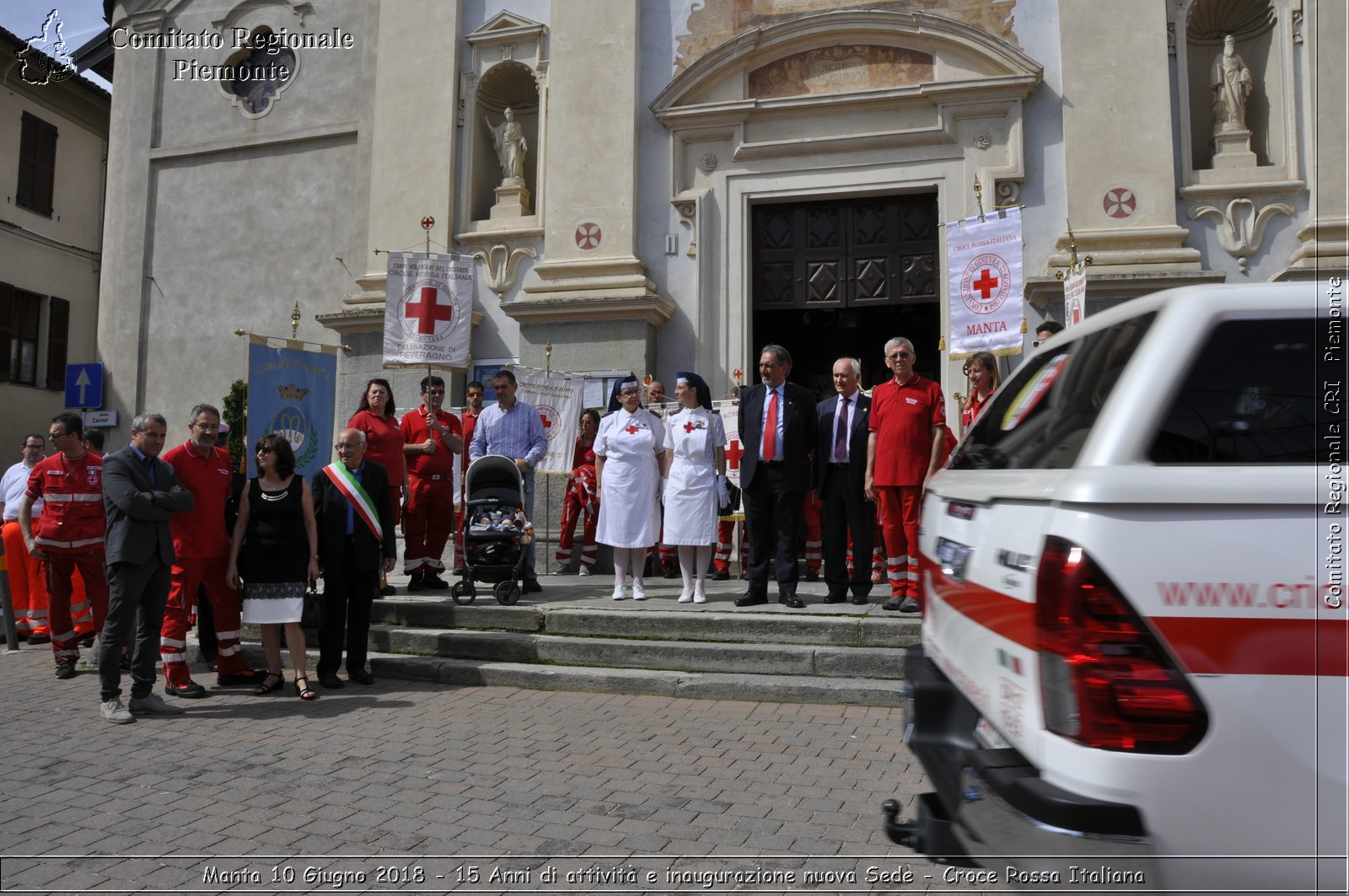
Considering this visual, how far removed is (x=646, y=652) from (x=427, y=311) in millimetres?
5438

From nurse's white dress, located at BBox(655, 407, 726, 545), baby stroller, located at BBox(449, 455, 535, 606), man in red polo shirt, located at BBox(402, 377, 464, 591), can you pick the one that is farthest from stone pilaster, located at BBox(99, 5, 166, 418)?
nurse's white dress, located at BBox(655, 407, 726, 545)

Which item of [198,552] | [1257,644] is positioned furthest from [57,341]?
[1257,644]

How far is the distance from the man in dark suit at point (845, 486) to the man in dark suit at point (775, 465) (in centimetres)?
18

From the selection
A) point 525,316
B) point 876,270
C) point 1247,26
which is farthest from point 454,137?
point 1247,26

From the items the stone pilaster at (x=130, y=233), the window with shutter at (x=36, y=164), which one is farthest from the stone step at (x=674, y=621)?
the window with shutter at (x=36, y=164)

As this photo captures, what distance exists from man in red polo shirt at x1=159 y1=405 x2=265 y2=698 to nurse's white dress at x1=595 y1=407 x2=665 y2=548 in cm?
301

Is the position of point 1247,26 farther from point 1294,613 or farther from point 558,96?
point 1294,613

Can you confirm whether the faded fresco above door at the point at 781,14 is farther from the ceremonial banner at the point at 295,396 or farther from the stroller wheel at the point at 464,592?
the stroller wheel at the point at 464,592

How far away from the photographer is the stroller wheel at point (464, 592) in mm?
8266

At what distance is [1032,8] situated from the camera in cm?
1159

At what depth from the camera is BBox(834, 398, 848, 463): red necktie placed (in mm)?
7867

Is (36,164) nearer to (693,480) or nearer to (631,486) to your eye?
(631,486)

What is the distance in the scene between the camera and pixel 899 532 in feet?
24.7

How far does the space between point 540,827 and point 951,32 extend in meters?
10.7
